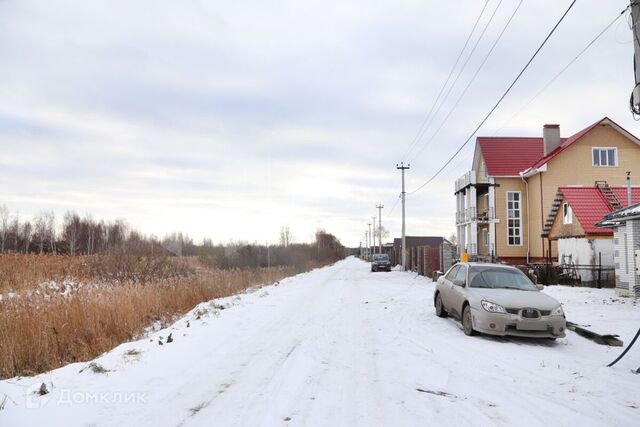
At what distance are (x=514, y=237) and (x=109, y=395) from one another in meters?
34.4

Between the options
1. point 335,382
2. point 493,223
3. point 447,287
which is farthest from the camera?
point 493,223

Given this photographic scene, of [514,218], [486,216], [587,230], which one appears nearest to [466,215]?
[486,216]

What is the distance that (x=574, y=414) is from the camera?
4.92 m

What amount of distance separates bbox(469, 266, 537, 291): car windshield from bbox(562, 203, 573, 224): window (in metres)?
15.2

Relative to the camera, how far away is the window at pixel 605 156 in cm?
3225

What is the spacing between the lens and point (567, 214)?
2417 centimetres

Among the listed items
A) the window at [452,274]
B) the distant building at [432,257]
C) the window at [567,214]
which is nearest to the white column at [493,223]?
the distant building at [432,257]

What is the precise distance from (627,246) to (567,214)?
7.92m

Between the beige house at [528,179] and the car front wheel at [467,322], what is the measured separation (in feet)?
61.9

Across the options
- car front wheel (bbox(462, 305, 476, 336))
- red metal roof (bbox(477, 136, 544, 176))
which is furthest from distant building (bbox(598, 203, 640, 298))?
red metal roof (bbox(477, 136, 544, 176))

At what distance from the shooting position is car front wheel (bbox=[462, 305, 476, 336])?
9398 mm

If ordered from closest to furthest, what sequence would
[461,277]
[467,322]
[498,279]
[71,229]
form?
[467,322] → [498,279] → [461,277] → [71,229]

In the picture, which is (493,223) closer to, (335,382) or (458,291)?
(458,291)

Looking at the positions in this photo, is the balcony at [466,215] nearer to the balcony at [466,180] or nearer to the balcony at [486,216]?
the balcony at [486,216]
